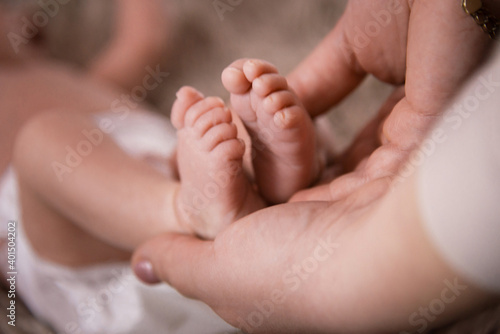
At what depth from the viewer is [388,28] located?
17.5 inches

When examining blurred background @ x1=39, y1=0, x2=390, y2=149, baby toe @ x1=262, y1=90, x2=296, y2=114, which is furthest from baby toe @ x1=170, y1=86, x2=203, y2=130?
blurred background @ x1=39, y1=0, x2=390, y2=149

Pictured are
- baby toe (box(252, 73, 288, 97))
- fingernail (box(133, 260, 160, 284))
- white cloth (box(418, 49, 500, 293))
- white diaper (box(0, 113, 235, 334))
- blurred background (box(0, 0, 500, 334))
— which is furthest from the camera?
blurred background (box(0, 0, 500, 334))

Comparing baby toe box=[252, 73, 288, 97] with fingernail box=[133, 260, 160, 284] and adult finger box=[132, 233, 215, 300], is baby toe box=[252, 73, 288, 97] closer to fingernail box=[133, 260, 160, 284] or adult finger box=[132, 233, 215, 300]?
adult finger box=[132, 233, 215, 300]

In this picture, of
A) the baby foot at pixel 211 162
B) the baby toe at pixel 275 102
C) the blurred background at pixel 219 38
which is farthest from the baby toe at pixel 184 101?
the blurred background at pixel 219 38

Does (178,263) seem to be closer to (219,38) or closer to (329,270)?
(329,270)

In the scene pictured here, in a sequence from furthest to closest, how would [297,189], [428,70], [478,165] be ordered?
[297,189], [428,70], [478,165]

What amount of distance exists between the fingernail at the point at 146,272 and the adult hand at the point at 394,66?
250 millimetres

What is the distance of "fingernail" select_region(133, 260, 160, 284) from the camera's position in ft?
1.94

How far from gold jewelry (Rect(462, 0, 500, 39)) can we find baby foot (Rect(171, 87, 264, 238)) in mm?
251

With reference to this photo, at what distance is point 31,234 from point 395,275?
71 centimetres

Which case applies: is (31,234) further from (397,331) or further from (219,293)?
(397,331)

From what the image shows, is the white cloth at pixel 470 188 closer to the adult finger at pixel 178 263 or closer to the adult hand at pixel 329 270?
the adult hand at pixel 329 270

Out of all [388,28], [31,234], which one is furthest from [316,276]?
[31,234]

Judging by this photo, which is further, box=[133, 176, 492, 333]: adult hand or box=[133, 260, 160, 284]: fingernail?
box=[133, 260, 160, 284]: fingernail
